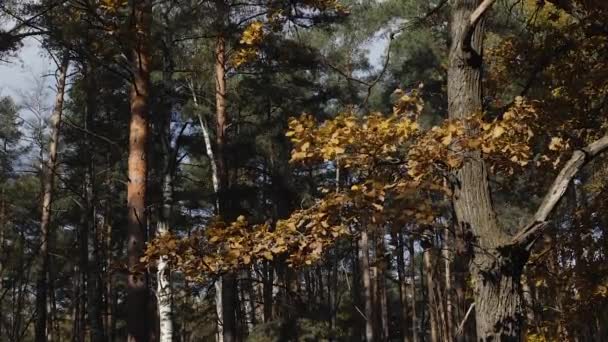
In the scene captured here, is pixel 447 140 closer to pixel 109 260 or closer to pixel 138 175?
pixel 138 175

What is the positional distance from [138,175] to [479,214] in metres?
4.63

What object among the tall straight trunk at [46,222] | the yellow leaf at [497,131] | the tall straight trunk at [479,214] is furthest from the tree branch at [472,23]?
the tall straight trunk at [46,222]

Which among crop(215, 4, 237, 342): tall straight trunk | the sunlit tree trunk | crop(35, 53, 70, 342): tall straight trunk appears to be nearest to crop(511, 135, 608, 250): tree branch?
crop(215, 4, 237, 342): tall straight trunk

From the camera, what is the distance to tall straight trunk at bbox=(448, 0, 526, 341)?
4.04 metres

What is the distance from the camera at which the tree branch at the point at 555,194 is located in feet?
13.3

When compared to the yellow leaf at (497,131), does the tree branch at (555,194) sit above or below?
below

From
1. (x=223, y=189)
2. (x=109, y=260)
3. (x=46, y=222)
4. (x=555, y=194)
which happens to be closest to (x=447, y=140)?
(x=555, y=194)

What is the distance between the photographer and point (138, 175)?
7621 millimetres

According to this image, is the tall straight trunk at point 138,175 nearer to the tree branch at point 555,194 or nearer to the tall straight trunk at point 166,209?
the tall straight trunk at point 166,209

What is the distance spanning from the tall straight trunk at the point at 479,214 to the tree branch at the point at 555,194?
106 millimetres

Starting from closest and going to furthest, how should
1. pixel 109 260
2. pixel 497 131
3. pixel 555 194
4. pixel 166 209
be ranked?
pixel 497 131 < pixel 555 194 < pixel 166 209 < pixel 109 260

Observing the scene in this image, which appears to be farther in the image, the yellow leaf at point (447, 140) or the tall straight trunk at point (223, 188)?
the tall straight trunk at point (223, 188)

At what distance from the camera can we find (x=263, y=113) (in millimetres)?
22359

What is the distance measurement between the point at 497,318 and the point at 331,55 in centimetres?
1923
